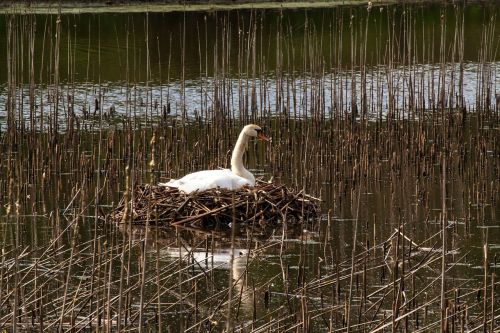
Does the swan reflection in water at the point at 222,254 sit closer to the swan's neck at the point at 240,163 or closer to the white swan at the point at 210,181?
the white swan at the point at 210,181

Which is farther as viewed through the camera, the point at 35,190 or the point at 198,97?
the point at 198,97

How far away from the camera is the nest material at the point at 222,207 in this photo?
45.0ft

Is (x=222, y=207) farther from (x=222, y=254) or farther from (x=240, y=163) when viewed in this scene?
(x=222, y=254)

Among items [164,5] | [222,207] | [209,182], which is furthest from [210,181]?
[164,5]

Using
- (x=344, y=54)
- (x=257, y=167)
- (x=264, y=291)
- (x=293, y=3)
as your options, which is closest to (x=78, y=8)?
(x=293, y=3)

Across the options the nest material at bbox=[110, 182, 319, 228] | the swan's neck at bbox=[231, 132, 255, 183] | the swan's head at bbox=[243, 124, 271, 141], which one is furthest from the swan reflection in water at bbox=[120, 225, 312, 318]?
the swan's head at bbox=[243, 124, 271, 141]

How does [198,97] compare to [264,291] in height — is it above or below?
above

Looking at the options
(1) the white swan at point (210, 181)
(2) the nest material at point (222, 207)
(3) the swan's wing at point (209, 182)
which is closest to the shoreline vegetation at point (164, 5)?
(1) the white swan at point (210, 181)

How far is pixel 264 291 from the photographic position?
10.3 metres

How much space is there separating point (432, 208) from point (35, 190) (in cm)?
507

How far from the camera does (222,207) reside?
45.0 feet

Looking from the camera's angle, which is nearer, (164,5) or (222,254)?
(222,254)

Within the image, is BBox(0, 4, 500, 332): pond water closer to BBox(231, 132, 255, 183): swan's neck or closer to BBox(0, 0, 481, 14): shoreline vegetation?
BBox(231, 132, 255, 183): swan's neck

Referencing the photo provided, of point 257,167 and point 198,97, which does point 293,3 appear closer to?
point 198,97
